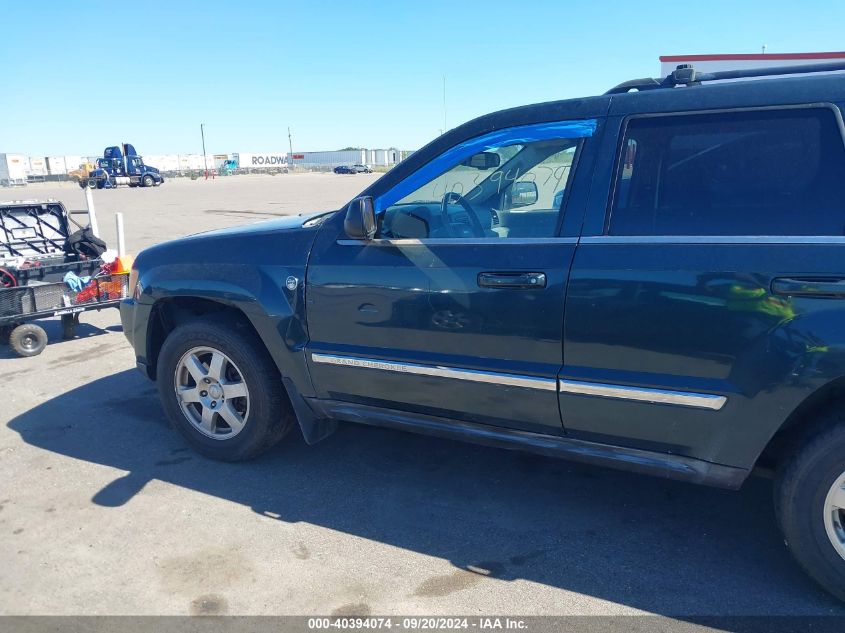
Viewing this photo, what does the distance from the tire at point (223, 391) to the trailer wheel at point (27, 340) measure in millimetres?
3004

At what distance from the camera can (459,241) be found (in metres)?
3.12

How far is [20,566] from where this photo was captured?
3035 millimetres

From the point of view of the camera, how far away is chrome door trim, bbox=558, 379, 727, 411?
8.66ft

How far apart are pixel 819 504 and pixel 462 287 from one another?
5.50 feet

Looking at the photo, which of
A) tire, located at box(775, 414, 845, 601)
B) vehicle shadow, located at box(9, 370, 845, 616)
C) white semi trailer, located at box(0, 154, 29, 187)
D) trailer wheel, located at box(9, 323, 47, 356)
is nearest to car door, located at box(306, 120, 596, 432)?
vehicle shadow, located at box(9, 370, 845, 616)

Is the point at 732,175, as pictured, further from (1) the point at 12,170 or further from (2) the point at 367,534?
(1) the point at 12,170

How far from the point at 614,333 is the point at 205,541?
2160mm

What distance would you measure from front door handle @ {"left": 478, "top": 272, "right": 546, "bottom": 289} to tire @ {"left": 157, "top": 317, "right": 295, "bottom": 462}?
148 centimetres

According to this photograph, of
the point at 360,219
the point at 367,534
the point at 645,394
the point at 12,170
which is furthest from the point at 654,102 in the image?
the point at 12,170

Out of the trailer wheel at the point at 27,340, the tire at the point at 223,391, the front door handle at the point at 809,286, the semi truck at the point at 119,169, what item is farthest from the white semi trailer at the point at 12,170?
the front door handle at the point at 809,286

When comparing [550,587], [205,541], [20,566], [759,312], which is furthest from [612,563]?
[20,566]

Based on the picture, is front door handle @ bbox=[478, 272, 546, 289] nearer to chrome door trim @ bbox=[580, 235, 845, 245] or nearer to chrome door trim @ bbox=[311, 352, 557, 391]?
chrome door trim @ bbox=[580, 235, 845, 245]

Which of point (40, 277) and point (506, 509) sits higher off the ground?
point (40, 277)

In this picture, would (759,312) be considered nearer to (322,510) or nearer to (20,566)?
(322,510)
